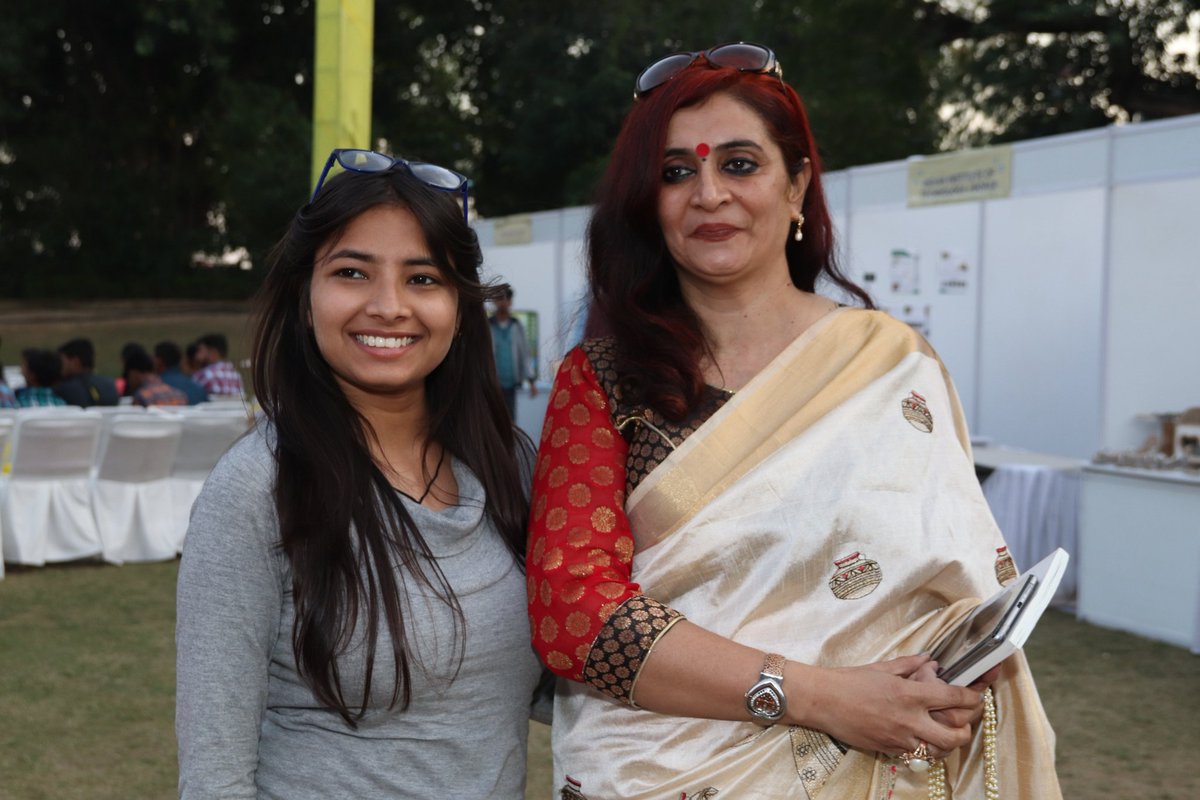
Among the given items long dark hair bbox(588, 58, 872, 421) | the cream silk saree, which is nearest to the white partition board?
long dark hair bbox(588, 58, 872, 421)

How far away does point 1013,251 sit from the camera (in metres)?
7.87

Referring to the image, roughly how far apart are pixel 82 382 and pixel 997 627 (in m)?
8.85

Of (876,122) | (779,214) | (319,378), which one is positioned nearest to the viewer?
(319,378)

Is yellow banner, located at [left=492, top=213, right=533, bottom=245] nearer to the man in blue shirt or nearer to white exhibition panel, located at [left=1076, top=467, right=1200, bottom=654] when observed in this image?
the man in blue shirt

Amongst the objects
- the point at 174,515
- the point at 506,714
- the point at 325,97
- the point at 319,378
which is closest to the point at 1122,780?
the point at 506,714

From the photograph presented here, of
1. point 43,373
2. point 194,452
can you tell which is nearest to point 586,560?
point 194,452

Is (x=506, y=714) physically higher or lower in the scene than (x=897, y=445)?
lower

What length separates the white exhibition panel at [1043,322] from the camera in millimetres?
7359

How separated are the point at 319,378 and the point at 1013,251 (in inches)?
277

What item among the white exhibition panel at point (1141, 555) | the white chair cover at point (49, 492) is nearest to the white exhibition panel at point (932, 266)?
the white exhibition panel at point (1141, 555)

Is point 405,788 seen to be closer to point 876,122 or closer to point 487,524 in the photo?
point 487,524

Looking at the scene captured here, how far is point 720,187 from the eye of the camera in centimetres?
176

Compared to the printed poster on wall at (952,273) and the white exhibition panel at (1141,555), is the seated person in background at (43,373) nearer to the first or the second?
the printed poster on wall at (952,273)

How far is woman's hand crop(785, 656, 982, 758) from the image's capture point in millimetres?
1539
